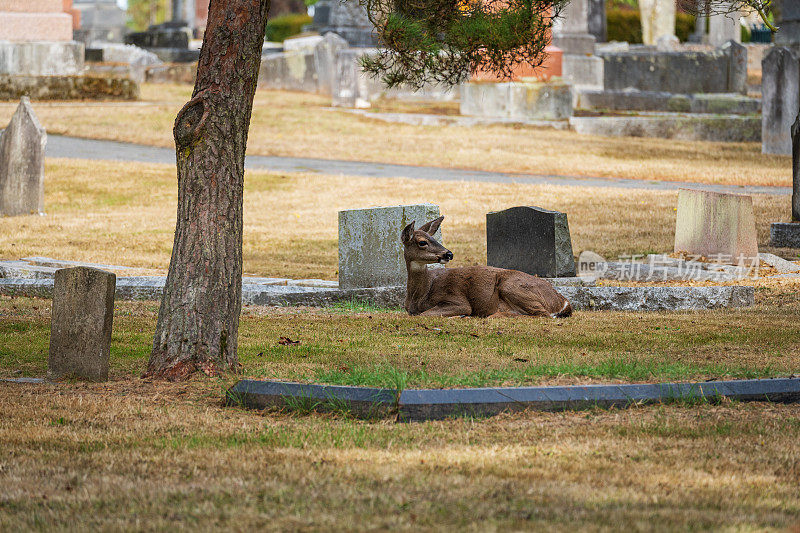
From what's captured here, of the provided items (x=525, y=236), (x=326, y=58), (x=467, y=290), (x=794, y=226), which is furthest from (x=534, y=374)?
(x=326, y=58)

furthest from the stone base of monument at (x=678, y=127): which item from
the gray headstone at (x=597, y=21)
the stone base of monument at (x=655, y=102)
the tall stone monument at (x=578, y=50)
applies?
the gray headstone at (x=597, y=21)

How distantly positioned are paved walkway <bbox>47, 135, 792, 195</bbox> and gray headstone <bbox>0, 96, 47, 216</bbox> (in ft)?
15.2

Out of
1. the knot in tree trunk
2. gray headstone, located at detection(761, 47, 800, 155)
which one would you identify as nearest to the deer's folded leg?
the knot in tree trunk

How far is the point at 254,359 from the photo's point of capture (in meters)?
7.24

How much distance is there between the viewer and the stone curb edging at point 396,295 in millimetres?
10109

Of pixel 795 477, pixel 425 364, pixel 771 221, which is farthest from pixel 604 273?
pixel 795 477

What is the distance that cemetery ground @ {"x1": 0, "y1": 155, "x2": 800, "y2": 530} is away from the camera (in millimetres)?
3996

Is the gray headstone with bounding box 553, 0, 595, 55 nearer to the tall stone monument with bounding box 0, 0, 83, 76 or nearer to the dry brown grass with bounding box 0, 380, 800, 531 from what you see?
the tall stone monument with bounding box 0, 0, 83, 76

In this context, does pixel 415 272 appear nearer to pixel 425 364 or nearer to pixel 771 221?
pixel 425 364

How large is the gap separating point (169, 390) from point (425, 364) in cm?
156

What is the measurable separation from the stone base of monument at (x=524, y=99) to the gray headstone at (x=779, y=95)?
476 cm

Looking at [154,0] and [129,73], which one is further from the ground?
[154,0]

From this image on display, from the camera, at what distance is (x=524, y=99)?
1037 inches

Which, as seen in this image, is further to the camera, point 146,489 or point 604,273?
point 604,273
